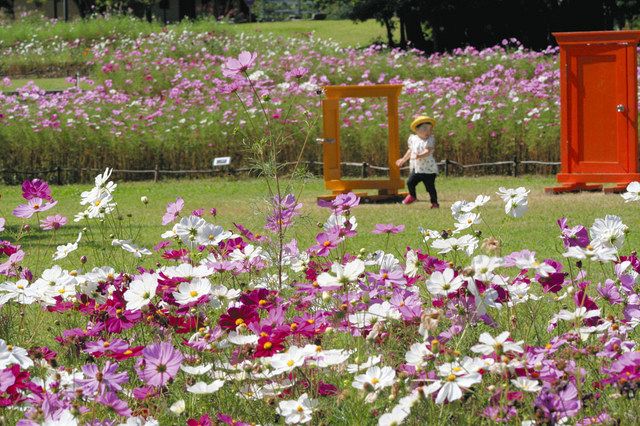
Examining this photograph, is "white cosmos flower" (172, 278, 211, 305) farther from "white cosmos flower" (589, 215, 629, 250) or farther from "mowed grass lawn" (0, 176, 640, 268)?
"mowed grass lawn" (0, 176, 640, 268)

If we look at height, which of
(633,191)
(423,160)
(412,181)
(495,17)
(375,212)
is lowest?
(375,212)

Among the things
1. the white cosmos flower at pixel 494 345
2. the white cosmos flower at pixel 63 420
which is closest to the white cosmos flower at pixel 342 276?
the white cosmos flower at pixel 494 345

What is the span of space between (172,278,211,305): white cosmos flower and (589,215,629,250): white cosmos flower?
114 cm

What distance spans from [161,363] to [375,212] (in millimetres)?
8670

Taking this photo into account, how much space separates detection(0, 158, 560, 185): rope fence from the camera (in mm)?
15251

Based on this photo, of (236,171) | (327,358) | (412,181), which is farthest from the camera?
(236,171)

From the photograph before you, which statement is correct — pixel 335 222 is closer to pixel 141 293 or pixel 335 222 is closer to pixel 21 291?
pixel 141 293

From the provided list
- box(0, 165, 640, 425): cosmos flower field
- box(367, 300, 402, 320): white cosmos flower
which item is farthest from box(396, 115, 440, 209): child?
box(367, 300, 402, 320): white cosmos flower

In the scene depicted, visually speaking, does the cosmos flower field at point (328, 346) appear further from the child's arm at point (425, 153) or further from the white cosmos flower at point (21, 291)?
the child's arm at point (425, 153)

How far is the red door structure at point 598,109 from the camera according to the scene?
11.8m

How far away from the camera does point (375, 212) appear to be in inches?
443

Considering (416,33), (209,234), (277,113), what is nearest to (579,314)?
(209,234)

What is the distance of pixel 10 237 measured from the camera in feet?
32.7

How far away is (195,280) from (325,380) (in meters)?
0.55
